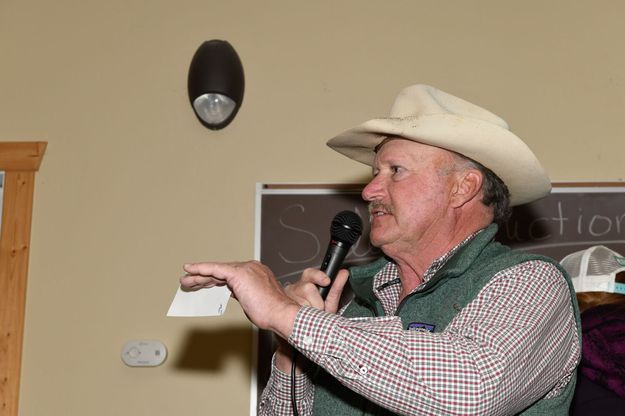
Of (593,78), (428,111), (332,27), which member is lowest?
(428,111)

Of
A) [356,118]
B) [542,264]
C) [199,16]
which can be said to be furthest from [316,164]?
Answer: [542,264]

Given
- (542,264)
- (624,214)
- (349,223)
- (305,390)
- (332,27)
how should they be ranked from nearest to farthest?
(542,264) → (349,223) → (305,390) → (624,214) → (332,27)

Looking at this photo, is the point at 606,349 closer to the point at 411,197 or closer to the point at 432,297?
the point at 432,297

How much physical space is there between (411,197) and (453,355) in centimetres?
60

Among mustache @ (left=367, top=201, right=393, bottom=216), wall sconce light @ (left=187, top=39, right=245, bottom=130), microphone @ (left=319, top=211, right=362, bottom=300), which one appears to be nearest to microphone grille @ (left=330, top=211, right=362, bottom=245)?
microphone @ (left=319, top=211, right=362, bottom=300)

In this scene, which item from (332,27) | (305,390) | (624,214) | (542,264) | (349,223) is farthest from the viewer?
(332,27)

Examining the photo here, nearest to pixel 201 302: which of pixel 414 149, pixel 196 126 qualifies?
pixel 414 149

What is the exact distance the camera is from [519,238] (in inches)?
111

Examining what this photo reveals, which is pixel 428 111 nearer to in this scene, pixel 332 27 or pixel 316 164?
pixel 316 164

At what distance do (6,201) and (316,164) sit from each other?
1142mm

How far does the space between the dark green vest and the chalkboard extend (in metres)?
0.82

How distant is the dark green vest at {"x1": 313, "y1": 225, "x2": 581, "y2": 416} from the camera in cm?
167

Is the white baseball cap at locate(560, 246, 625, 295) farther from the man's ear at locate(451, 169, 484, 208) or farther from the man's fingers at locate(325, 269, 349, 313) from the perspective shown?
the man's fingers at locate(325, 269, 349, 313)

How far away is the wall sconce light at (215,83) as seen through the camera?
2830 mm
